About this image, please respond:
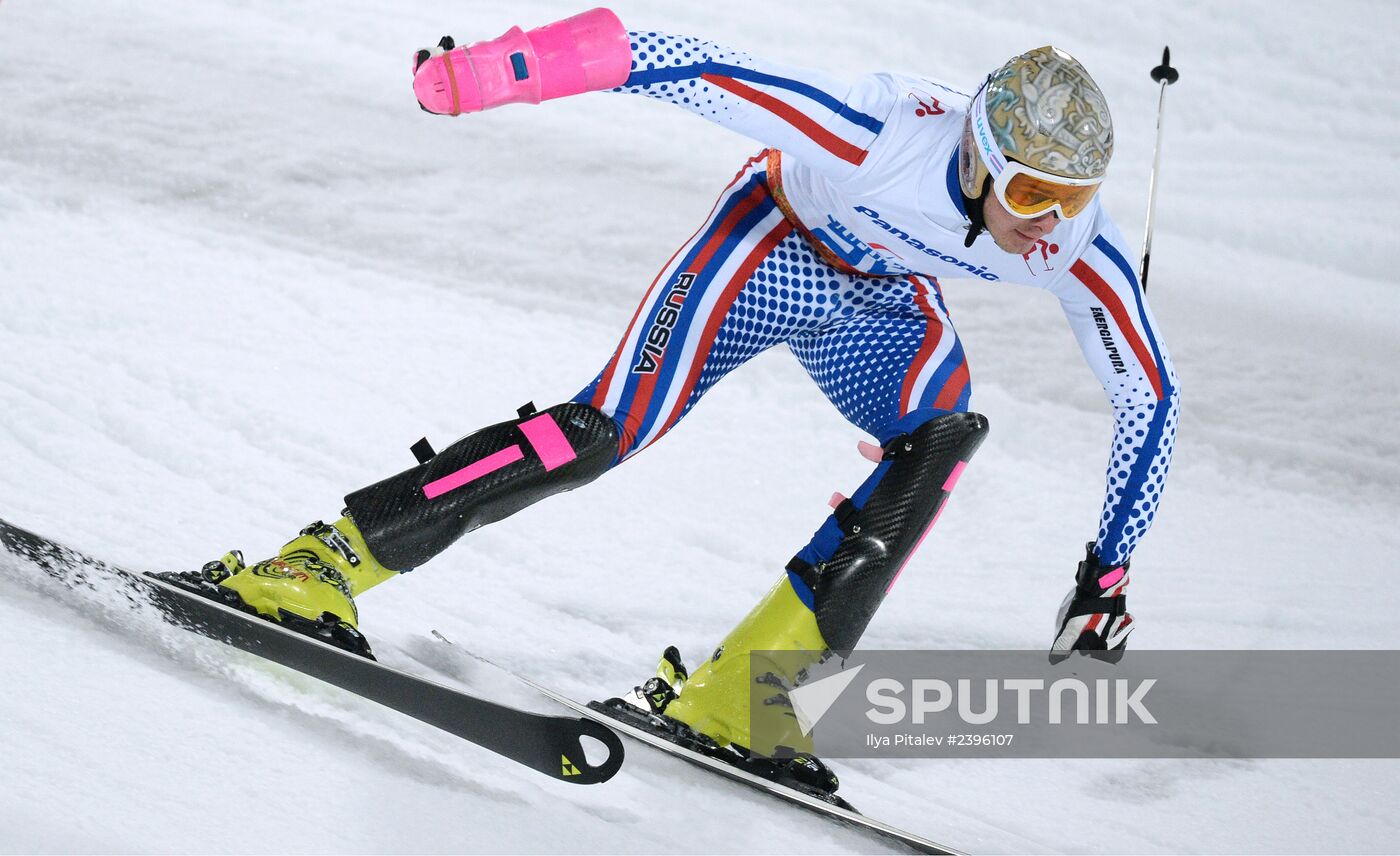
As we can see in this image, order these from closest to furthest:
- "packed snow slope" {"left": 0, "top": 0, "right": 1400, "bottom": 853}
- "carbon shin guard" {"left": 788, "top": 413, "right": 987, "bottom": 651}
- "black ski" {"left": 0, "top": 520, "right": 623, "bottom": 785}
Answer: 1. "black ski" {"left": 0, "top": 520, "right": 623, "bottom": 785}
2. "packed snow slope" {"left": 0, "top": 0, "right": 1400, "bottom": 853}
3. "carbon shin guard" {"left": 788, "top": 413, "right": 987, "bottom": 651}

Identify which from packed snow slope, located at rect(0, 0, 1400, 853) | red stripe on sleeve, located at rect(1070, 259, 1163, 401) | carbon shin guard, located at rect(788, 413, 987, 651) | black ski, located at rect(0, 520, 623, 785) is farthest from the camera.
Answer: red stripe on sleeve, located at rect(1070, 259, 1163, 401)

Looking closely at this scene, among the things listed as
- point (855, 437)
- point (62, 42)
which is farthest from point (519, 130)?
point (855, 437)

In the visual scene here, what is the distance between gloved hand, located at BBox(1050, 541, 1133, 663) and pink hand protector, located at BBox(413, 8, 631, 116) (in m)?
1.42

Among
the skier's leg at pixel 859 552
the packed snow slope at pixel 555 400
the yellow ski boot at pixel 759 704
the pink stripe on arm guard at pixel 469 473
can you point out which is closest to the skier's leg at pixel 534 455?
the pink stripe on arm guard at pixel 469 473

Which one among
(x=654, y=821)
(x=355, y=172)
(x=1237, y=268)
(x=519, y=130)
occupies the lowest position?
(x=654, y=821)

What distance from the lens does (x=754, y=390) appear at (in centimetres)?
470

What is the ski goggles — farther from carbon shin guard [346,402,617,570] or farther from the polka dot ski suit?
carbon shin guard [346,402,617,570]

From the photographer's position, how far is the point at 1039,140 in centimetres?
266

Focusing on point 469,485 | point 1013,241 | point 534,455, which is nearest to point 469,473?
point 469,485

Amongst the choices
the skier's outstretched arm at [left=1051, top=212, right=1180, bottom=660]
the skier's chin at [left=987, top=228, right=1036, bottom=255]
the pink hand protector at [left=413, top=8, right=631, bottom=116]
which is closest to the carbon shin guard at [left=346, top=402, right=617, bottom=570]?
the pink hand protector at [left=413, top=8, right=631, bottom=116]

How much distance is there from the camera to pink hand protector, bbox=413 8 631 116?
2.56 m

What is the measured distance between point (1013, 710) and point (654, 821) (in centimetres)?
138

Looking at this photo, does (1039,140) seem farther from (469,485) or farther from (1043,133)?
(469,485)

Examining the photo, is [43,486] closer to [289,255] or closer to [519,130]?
[289,255]
